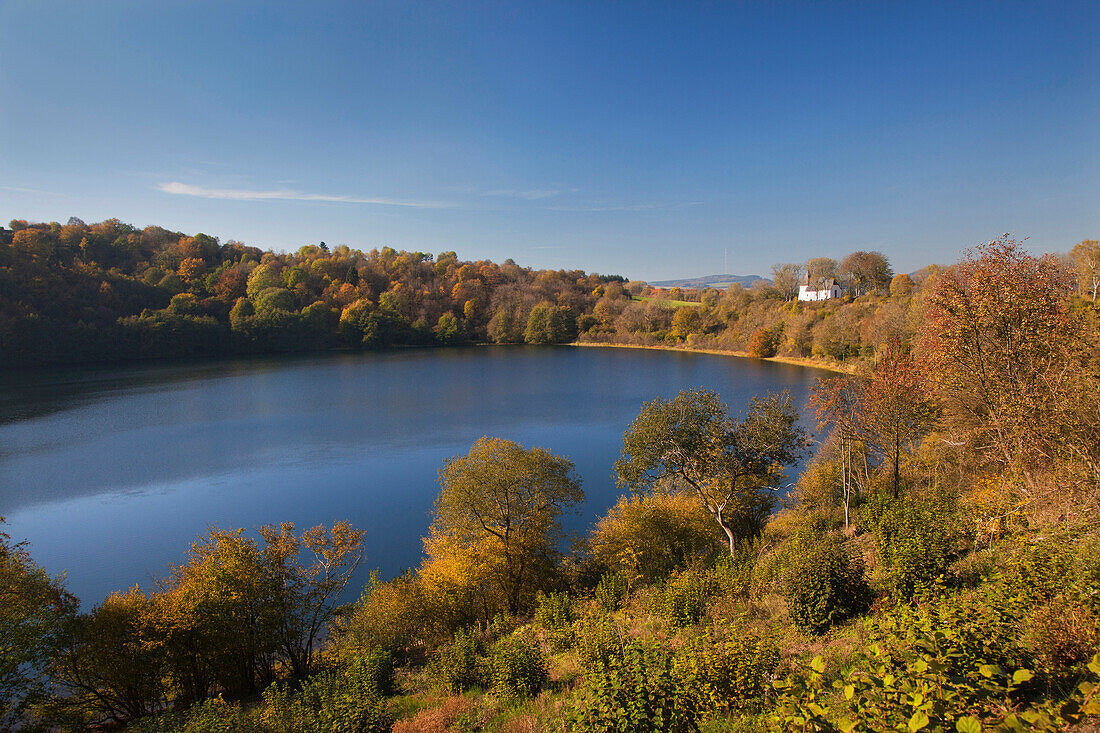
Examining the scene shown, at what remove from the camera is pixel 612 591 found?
42.8ft

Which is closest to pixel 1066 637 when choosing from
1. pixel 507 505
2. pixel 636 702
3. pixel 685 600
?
pixel 636 702

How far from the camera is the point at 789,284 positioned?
78.5 meters

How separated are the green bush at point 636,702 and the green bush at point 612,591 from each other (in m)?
6.94

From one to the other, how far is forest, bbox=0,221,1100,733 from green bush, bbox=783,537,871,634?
0.04m

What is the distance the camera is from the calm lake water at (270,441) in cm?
1920

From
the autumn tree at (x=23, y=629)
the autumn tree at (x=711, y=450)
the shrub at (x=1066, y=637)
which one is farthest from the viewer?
the autumn tree at (x=711, y=450)

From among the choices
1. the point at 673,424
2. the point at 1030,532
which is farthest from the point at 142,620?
the point at 1030,532

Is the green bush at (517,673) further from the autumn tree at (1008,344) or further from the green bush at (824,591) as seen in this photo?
the autumn tree at (1008,344)

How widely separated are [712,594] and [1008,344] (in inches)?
288

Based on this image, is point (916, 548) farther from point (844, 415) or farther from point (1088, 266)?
point (1088, 266)

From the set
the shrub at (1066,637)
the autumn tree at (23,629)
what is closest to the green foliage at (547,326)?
the autumn tree at (23,629)

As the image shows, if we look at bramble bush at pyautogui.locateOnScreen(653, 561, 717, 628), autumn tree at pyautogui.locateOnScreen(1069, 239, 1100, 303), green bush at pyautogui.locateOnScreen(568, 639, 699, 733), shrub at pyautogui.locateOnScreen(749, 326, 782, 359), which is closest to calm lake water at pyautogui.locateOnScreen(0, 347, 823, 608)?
shrub at pyautogui.locateOnScreen(749, 326, 782, 359)

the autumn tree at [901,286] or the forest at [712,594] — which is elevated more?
the autumn tree at [901,286]

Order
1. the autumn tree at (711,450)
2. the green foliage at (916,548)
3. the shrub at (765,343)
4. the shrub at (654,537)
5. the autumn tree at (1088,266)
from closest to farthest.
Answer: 1. the green foliage at (916,548)
2. the shrub at (654,537)
3. the autumn tree at (711,450)
4. the autumn tree at (1088,266)
5. the shrub at (765,343)
